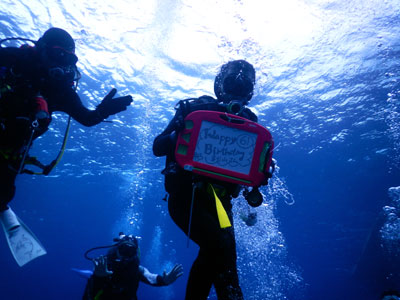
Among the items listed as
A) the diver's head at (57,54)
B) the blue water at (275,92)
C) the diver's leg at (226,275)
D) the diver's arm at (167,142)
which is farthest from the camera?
the blue water at (275,92)

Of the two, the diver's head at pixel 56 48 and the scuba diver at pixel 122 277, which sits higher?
the diver's head at pixel 56 48

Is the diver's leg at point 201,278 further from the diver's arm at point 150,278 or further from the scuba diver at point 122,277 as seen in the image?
the diver's arm at point 150,278

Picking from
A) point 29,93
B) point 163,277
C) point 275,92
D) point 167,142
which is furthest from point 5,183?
point 275,92

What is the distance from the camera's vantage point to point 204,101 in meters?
3.26

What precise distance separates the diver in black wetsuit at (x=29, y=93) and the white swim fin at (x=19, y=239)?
0.59ft

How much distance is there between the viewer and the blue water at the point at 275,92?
10.5 m

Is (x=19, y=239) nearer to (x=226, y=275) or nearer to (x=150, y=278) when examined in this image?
(x=226, y=275)

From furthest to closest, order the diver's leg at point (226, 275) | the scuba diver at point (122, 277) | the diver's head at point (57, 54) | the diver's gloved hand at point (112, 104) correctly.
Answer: the scuba diver at point (122, 277) → the diver's gloved hand at point (112, 104) → the diver's head at point (57, 54) → the diver's leg at point (226, 275)

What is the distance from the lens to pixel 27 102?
3.26 meters

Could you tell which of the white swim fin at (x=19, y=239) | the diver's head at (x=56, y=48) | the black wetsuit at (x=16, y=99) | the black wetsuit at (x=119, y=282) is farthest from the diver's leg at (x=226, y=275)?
the black wetsuit at (x=119, y=282)

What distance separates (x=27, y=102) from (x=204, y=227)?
2860mm

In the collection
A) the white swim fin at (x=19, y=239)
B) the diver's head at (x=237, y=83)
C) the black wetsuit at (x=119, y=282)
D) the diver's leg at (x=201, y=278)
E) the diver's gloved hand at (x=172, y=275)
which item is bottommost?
the black wetsuit at (x=119, y=282)

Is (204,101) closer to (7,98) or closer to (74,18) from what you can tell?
(7,98)

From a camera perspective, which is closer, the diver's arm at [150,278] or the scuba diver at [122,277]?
the scuba diver at [122,277]
